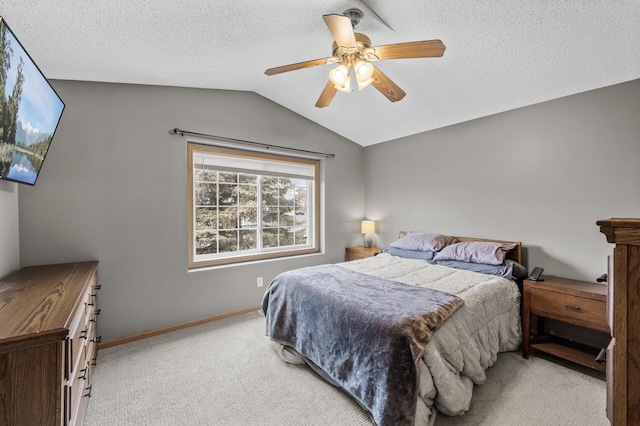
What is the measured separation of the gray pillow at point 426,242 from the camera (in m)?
3.35

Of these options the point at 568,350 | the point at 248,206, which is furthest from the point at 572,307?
the point at 248,206

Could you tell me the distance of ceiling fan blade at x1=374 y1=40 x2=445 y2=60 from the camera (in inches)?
66.3

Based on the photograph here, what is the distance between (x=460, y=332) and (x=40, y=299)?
241 centimetres

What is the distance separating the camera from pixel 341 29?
1676mm

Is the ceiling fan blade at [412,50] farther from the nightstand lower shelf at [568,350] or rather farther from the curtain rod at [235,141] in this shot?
the nightstand lower shelf at [568,350]

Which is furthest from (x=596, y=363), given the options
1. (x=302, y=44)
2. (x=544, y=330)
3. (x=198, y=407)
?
(x=302, y=44)

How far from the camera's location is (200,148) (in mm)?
3211

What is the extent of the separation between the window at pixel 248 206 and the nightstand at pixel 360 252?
0.57 m

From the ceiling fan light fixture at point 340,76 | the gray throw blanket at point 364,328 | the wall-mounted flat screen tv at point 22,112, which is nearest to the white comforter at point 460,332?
the gray throw blanket at point 364,328

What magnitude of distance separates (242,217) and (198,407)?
218 cm

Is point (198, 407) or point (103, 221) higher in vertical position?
point (103, 221)

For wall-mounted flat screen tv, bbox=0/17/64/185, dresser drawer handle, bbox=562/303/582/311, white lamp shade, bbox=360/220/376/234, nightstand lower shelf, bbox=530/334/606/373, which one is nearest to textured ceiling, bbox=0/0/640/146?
wall-mounted flat screen tv, bbox=0/17/64/185

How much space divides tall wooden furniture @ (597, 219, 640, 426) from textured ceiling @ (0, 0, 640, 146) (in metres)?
1.85

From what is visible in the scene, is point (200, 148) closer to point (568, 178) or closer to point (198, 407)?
point (198, 407)
